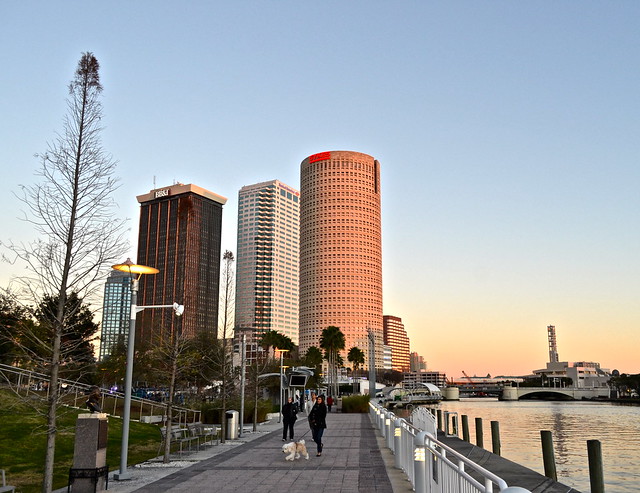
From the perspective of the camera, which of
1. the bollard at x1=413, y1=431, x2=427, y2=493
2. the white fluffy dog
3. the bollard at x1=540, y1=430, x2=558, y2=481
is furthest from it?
the bollard at x1=540, y1=430, x2=558, y2=481

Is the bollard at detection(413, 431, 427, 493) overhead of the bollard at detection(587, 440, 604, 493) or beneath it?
overhead

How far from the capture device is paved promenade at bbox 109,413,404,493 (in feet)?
41.5

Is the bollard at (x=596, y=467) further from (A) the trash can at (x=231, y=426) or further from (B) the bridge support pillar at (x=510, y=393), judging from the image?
(B) the bridge support pillar at (x=510, y=393)

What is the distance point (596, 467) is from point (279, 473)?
28.0ft

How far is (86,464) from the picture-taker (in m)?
11.7

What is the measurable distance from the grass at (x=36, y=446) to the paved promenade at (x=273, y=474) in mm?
2679

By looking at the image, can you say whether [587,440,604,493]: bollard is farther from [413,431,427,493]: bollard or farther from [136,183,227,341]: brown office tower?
[136,183,227,341]: brown office tower

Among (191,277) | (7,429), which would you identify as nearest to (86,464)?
(191,277)

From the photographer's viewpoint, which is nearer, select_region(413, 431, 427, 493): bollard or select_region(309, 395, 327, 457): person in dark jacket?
select_region(413, 431, 427, 493): bollard

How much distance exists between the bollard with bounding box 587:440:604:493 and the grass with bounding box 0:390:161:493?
13341 millimetres

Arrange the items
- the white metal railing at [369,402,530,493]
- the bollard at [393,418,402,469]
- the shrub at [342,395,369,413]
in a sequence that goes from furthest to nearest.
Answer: the shrub at [342,395,369,413], the bollard at [393,418,402,469], the white metal railing at [369,402,530,493]

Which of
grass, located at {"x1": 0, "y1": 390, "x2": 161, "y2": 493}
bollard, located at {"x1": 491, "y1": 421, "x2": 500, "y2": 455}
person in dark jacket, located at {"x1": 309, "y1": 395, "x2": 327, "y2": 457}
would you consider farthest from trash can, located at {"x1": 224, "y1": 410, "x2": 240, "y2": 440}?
bollard, located at {"x1": 491, "y1": 421, "x2": 500, "y2": 455}

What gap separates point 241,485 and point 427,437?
539cm

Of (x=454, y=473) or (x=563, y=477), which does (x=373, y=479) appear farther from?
(x=563, y=477)
